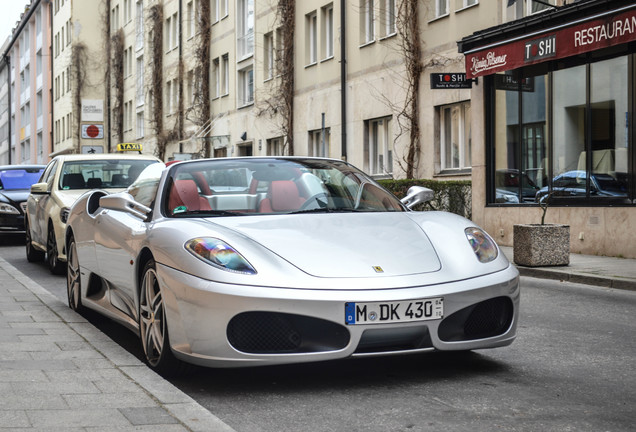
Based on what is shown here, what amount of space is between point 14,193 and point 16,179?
1.56 m

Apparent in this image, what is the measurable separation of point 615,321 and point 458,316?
3.47m

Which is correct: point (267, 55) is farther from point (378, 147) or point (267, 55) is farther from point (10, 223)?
point (10, 223)

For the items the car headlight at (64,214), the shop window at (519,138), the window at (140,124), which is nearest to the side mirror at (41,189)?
the car headlight at (64,214)

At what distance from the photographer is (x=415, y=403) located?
477 cm

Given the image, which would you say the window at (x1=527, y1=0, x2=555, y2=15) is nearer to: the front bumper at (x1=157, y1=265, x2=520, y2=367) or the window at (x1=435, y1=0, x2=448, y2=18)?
the window at (x1=435, y1=0, x2=448, y2=18)

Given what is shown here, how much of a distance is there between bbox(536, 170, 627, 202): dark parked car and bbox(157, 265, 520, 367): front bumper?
11.0 metres

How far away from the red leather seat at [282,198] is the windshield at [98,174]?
Answer: 7047 mm

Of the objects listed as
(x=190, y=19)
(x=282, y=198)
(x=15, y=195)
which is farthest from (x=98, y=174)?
(x=190, y=19)

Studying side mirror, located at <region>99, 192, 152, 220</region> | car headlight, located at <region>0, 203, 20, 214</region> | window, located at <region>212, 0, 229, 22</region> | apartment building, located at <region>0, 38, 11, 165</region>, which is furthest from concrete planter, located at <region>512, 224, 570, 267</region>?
apartment building, located at <region>0, 38, 11, 165</region>

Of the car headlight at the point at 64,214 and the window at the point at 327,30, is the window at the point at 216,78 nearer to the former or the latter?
the window at the point at 327,30

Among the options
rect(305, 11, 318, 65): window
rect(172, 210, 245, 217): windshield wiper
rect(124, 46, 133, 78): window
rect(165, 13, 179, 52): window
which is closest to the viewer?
rect(172, 210, 245, 217): windshield wiper

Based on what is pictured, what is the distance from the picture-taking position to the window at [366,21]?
26375mm

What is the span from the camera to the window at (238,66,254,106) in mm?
36469

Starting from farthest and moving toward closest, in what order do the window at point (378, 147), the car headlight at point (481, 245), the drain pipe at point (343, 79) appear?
the drain pipe at point (343, 79) → the window at point (378, 147) → the car headlight at point (481, 245)
